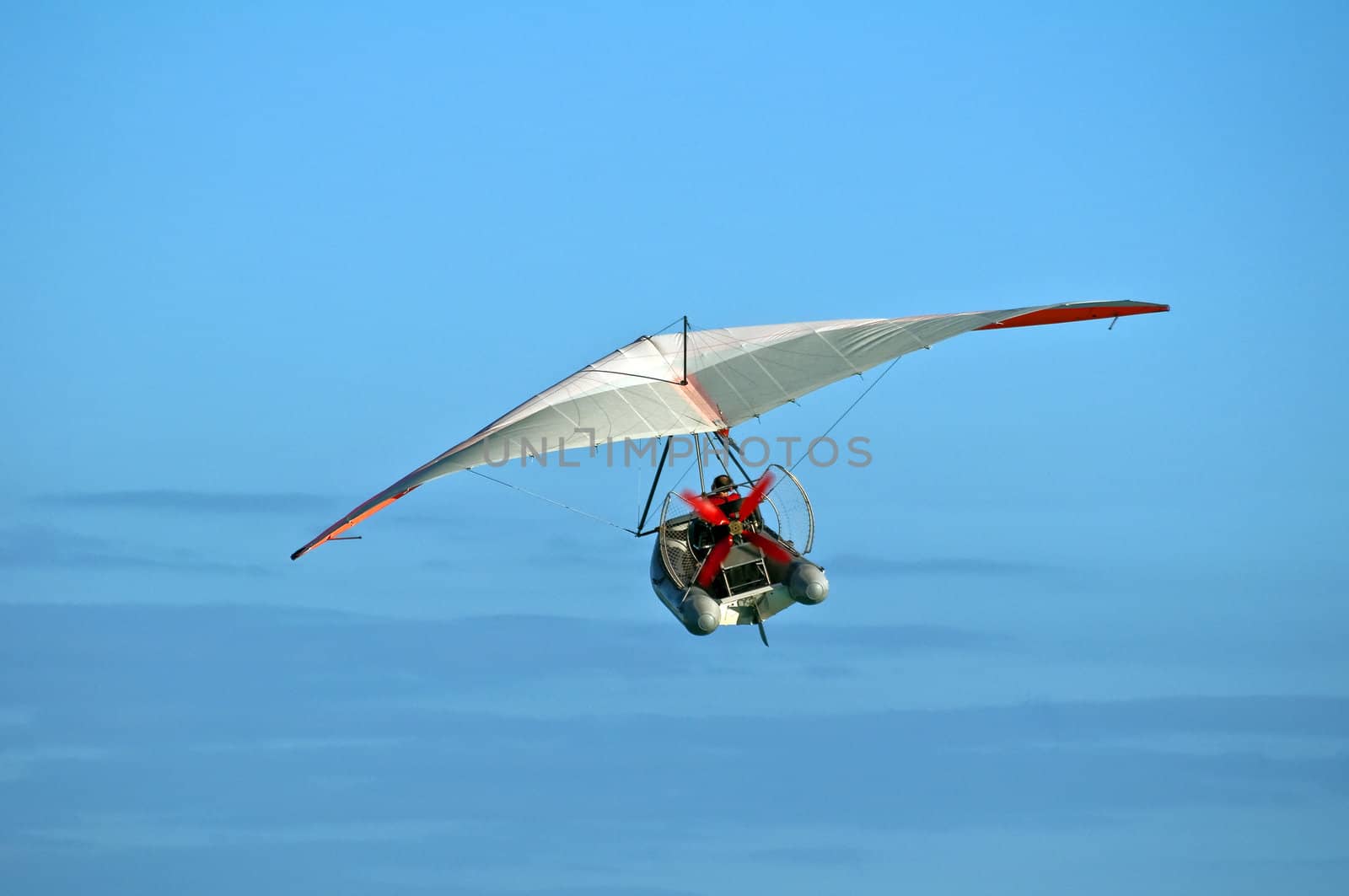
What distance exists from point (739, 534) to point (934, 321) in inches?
288

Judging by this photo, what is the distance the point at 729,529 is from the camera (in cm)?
4791

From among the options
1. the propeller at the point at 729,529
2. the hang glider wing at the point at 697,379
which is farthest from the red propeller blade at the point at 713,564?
the hang glider wing at the point at 697,379

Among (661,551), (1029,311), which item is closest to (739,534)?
(661,551)

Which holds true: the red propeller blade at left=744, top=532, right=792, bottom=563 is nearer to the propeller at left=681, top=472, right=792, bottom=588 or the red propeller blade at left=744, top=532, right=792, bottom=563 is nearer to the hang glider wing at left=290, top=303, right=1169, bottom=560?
the propeller at left=681, top=472, right=792, bottom=588

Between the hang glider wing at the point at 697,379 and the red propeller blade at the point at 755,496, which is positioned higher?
the hang glider wing at the point at 697,379

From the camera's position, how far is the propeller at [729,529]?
1876 inches

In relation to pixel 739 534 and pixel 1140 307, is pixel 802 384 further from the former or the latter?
Answer: pixel 1140 307

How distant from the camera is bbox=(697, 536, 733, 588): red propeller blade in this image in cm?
4766

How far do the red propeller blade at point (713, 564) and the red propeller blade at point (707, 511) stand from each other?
45cm

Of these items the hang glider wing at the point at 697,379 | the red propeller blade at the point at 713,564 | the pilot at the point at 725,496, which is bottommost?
the red propeller blade at the point at 713,564

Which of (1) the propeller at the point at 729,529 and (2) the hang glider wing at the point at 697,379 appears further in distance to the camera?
(2) the hang glider wing at the point at 697,379

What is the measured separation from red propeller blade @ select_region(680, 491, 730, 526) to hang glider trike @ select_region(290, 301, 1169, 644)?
2 centimetres

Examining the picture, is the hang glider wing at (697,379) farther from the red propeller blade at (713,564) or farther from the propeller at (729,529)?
the red propeller blade at (713,564)

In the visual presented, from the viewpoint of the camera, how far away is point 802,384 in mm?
50281
